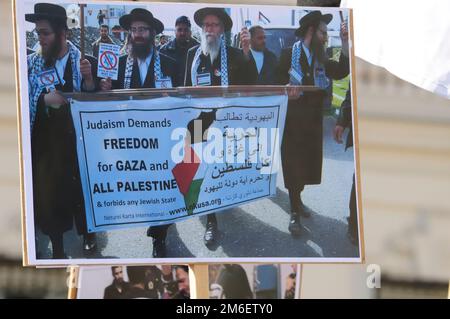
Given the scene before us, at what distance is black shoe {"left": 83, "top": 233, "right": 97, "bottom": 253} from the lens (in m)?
2.73

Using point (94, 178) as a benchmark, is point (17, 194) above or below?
below

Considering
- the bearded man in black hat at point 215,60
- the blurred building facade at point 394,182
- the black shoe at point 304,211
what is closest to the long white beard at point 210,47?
the bearded man in black hat at point 215,60

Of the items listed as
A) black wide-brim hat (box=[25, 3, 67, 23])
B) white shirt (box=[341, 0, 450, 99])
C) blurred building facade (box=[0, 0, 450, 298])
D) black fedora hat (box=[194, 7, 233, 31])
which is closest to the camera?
black wide-brim hat (box=[25, 3, 67, 23])

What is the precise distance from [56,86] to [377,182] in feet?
11.0

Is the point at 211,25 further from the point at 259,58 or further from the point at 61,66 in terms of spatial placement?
the point at 61,66

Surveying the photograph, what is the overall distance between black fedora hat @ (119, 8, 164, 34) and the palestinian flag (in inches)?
12.6

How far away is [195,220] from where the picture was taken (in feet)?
9.15

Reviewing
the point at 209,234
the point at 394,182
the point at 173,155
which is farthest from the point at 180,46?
the point at 394,182

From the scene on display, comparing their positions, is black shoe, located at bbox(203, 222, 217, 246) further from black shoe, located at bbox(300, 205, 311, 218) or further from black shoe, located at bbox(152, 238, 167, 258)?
black shoe, located at bbox(300, 205, 311, 218)

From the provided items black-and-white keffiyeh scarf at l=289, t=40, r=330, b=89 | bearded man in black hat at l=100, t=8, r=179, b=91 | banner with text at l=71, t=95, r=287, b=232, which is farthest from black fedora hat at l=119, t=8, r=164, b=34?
black-and-white keffiyeh scarf at l=289, t=40, r=330, b=89

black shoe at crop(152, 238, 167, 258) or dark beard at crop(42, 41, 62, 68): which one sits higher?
dark beard at crop(42, 41, 62, 68)

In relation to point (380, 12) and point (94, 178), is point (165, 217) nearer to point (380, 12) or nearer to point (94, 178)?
point (94, 178)

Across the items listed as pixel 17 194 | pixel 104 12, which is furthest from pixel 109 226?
pixel 17 194
